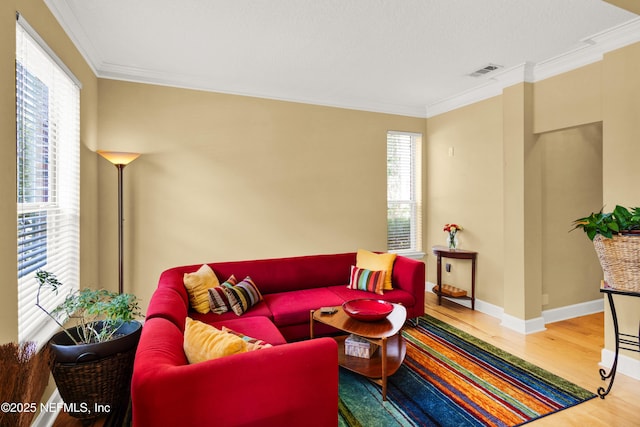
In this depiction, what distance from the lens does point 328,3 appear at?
240 centimetres

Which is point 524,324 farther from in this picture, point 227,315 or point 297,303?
point 227,315

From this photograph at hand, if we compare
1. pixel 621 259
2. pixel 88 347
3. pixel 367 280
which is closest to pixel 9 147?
pixel 88 347

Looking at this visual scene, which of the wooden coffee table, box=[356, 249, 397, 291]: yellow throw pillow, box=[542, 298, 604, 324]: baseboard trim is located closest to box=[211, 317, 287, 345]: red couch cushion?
the wooden coffee table

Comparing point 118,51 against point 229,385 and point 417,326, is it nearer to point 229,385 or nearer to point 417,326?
point 229,385

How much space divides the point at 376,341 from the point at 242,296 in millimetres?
1297

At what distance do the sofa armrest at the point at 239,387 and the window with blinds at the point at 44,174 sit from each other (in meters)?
1.07

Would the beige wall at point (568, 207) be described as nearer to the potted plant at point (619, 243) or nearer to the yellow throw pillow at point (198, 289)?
the potted plant at point (619, 243)

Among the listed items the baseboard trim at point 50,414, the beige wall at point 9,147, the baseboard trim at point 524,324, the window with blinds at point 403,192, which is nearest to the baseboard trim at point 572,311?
the baseboard trim at point 524,324

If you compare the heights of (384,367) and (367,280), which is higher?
(367,280)

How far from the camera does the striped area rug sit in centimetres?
220

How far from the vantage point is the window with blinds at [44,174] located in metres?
1.99

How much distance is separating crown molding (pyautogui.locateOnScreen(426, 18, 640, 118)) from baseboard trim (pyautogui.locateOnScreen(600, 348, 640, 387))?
262 centimetres

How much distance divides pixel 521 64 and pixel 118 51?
409 cm

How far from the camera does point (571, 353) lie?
314 centimetres
